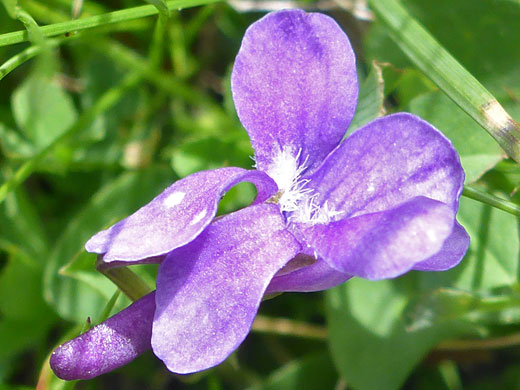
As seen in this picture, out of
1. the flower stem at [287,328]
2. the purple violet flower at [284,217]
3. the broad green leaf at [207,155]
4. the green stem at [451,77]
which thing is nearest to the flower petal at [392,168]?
the purple violet flower at [284,217]

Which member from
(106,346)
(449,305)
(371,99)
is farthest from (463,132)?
(106,346)

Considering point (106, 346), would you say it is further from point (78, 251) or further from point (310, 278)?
point (78, 251)

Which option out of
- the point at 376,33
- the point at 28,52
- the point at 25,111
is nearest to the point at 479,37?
the point at 376,33

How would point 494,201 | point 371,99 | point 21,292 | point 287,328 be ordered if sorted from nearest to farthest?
point 494,201
point 371,99
point 21,292
point 287,328

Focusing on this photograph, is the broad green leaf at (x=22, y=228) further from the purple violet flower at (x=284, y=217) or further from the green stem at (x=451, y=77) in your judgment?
the green stem at (x=451, y=77)

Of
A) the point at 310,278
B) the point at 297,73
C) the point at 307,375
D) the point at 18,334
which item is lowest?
the point at 307,375

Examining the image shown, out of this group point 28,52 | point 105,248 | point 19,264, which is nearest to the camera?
point 105,248

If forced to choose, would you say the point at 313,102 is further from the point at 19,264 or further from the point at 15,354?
the point at 15,354
